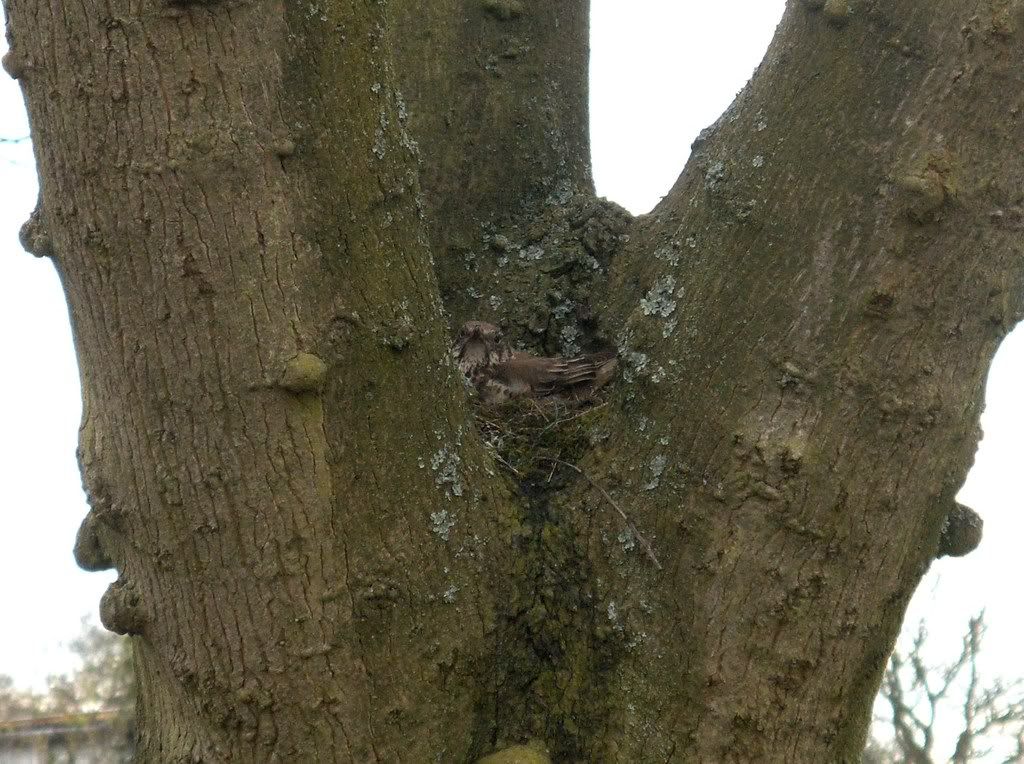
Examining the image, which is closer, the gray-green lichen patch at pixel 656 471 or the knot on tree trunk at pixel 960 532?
the gray-green lichen patch at pixel 656 471

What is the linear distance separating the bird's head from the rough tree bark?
912 millimetres

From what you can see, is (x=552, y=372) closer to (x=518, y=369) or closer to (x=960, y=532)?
(x=518, y=369)

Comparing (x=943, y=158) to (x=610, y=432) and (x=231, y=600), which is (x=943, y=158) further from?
(x=231, y=600)

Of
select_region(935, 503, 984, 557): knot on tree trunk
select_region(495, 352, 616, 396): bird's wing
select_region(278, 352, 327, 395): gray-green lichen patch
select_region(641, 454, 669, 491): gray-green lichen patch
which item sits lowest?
select_region(935, 503, 984, 557): knot on tree trunk

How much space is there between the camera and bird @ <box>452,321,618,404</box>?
2947 millimetres

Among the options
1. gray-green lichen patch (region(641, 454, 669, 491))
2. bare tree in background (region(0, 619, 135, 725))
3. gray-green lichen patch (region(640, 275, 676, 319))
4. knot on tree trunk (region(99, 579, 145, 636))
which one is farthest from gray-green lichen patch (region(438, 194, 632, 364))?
bare tree in background (region(0, 619, 135, 725))

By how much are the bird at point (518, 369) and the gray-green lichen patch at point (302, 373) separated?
42.7 inches

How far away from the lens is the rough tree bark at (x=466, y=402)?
1.79 meters

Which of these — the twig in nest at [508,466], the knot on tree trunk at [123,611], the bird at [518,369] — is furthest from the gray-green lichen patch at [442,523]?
the bird at [518,369]

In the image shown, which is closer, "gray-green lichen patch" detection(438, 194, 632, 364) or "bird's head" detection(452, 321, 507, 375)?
"gray-green lichen patch" detection(438, 194, 632, 364)

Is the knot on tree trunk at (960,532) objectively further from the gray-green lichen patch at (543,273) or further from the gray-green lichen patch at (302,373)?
the gray-green lichen patch at (302,373)

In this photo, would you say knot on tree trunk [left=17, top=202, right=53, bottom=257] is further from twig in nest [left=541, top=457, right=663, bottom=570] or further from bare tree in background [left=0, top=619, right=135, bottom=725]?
bare tree in background [left=0, top=619, right=135, bottom=725]

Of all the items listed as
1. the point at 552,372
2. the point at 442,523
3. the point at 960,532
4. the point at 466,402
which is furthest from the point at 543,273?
the point at 960,532

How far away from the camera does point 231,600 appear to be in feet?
6.13
